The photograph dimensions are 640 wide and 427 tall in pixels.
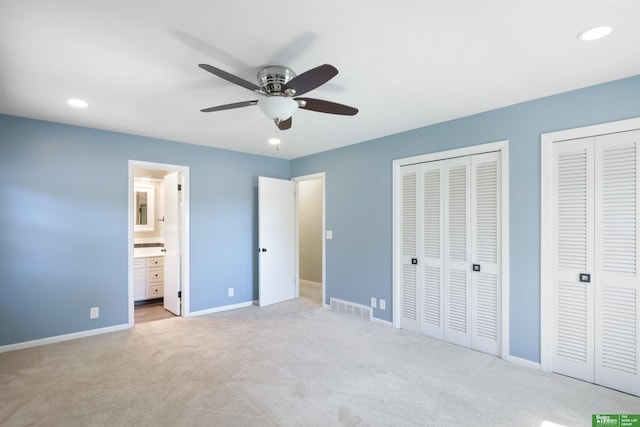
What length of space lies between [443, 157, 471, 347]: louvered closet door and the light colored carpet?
255 millimetres

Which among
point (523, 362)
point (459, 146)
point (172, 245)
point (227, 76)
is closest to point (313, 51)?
point (227, 76)

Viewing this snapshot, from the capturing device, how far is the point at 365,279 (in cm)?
422

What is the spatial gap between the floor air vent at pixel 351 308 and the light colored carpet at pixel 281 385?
60cm

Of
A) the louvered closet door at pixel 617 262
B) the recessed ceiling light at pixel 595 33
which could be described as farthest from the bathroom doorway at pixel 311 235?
the recessed ceiling light at pixel 595 33

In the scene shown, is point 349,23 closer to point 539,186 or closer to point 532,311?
point 539,186

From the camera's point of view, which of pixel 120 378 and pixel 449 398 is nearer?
pixel 449 398

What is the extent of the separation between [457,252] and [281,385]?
2239 mm

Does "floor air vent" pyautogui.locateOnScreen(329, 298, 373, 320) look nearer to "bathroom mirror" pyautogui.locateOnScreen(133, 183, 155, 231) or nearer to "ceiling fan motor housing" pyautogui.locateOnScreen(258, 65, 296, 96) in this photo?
"ceiling fan motor housing" pyautogui.locateOnScreen(258, 65, 296, 96)

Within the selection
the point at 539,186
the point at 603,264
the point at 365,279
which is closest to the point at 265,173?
the point at 365,279

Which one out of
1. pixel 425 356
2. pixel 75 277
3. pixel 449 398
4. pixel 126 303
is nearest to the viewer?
pixel 449 398

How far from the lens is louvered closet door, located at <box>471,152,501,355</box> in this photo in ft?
9.91

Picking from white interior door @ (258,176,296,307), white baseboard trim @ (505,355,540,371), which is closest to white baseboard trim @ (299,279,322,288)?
white interior door @ (258,176,296,307)

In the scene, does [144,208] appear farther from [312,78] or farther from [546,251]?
[546,251]

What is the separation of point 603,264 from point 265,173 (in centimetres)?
437
